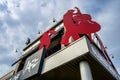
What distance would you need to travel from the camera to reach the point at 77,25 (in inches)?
395

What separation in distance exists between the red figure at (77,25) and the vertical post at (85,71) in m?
2.52

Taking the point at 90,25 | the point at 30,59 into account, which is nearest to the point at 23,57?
the point at 30,59

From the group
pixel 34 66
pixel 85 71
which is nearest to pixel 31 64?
pixel 34 66

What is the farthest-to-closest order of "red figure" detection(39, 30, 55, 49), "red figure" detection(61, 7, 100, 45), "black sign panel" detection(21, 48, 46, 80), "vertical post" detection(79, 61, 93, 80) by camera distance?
"red figure" detection(39, 30, 55, 49), "red figure" detection(61, 7, 100, 45), "black sign panel" detection(21, 48, 46, 80), "vertical post" detection(79, 61, 93, 80)

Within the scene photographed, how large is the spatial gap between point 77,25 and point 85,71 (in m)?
3.69

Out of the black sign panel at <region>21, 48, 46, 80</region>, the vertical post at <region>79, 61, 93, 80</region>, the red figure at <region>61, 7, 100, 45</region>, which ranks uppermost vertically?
the red figure at <region>61, 7, 100, 45</region>

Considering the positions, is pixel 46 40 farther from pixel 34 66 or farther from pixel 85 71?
pixel 85 71

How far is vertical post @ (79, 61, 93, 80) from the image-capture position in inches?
280

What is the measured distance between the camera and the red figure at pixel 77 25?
31.5 ft

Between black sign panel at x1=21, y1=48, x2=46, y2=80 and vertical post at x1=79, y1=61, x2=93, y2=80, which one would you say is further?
black sign panel at x1=21, y1=48, x2=46, y2=80

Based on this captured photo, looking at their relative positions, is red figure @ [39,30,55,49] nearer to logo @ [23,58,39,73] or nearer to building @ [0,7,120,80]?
building @ [0,7,120,80]

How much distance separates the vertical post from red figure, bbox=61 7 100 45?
8.28 ft

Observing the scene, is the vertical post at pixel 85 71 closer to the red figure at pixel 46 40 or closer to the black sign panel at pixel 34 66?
the black sign panel at pixel 34 66

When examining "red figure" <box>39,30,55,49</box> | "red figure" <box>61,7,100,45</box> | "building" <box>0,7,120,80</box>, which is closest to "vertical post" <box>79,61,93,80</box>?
"building" <box>0,7,120,80</box>
